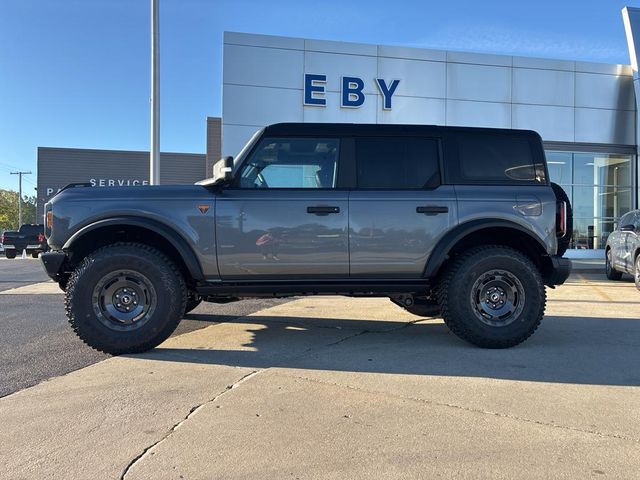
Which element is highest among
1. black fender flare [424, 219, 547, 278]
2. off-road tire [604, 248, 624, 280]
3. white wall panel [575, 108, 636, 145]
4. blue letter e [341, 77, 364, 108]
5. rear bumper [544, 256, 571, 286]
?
blue letter e [341, 77, 364, 108]

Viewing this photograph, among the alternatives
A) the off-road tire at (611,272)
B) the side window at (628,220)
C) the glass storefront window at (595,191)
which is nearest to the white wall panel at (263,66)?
the side window at (628,220)

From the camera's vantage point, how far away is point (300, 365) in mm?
4691

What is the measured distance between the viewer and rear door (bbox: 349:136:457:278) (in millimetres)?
5109

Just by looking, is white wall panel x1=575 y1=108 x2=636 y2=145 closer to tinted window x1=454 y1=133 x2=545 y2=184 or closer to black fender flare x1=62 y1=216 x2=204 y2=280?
tinted window x1=454 y1=133 x2=545 y2=184

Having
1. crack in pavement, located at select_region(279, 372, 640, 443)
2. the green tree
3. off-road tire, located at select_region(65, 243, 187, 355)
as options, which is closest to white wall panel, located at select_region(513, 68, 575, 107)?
off-road tire, located at select_region(65, 243, 187, 355)

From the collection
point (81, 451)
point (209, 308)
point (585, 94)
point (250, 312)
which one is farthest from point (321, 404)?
point (585, 94)

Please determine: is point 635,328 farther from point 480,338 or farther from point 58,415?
point 58,415

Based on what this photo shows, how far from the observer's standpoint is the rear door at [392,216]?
5109mm

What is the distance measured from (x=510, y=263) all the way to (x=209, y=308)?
4605 mm

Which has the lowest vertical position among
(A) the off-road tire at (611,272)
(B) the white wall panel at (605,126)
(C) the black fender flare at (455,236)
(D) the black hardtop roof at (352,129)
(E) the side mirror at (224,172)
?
(A) the off-road tire at (611,272)

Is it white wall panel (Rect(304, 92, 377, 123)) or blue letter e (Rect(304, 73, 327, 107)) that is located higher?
blue letter e (Rect(304, 73, 327, 107))

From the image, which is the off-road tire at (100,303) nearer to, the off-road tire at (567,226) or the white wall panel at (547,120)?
the off-road tire at (567,226)

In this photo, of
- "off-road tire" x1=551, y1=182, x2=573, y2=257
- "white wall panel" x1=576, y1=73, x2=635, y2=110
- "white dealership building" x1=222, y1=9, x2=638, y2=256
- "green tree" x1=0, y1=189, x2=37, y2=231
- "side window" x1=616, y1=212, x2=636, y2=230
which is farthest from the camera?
"green tree" x1=0, y1=189, x2=37, y2=231

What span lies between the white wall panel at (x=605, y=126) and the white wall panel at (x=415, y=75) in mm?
5229
